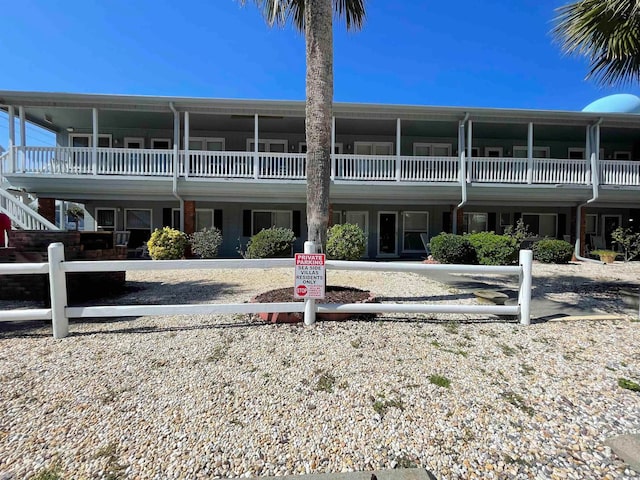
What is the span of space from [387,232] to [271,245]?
6791 mm

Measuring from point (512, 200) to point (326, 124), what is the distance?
11996mm

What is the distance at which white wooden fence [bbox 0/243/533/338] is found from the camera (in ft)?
13.3

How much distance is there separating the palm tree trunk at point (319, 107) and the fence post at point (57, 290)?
10.9ft

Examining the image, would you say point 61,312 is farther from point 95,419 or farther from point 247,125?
A: point 247,125

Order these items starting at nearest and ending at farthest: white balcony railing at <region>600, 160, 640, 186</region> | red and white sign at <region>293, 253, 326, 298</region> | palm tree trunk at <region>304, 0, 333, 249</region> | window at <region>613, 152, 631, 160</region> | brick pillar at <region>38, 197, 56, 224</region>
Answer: red and white sign at <region>293, 253, 326, 298</region>, palm tree trunk at <region>304, 0, 333, 249</region>, brick pillar at <region>38, 197, 56, 224</region>, white balcony railing at <region>600, 160, 640, 186</region>, window at <region>613, 152, 631, 160</region>

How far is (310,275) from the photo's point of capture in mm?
4355

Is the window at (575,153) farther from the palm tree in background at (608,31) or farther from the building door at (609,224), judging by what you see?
the palm tree in background at (608,31)

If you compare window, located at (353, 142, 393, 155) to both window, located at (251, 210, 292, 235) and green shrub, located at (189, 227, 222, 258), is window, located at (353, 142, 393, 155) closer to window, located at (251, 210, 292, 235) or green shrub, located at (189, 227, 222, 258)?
window, located at (251, 210, 292, 235)

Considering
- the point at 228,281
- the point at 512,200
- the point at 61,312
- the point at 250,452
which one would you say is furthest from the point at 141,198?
the point at 512,200

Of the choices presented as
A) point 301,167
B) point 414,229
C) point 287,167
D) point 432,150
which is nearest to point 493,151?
point 432,150

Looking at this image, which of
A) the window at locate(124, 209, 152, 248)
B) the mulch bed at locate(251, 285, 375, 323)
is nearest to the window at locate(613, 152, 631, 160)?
the mulch bed at locate(251, 285, 375, 323)

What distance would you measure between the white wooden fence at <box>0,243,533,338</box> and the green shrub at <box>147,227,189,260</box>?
723cm

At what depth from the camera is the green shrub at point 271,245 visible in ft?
37.0

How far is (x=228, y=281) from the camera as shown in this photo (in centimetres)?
862
